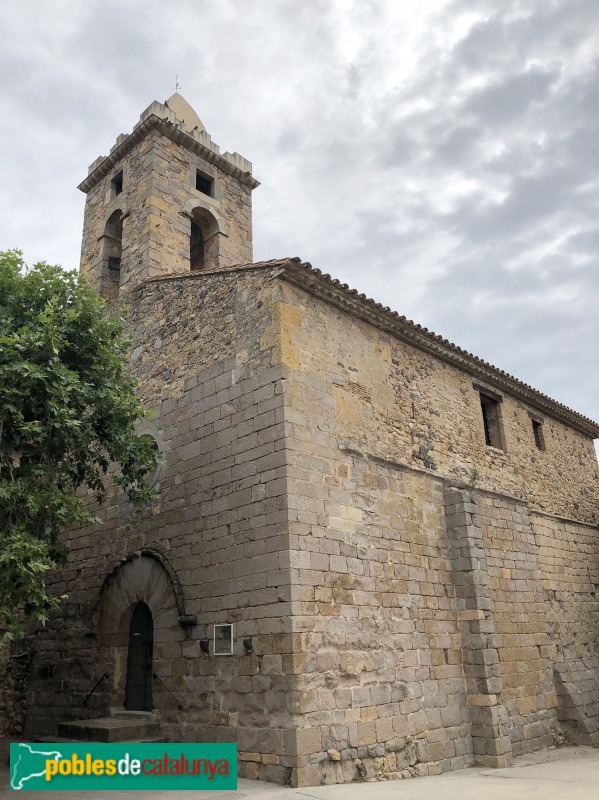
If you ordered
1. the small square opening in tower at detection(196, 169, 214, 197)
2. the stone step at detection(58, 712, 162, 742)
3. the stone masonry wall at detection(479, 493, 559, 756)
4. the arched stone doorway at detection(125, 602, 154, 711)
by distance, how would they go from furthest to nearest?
the small square opening in tower at detection(196, 169, 214, 197)
the stone masonry wall at detection(479, 493, 559, 756)
the arched stone doorway at detection(125, 602, 154, 711)
the stone step at detection(58, 712, 162, 742)

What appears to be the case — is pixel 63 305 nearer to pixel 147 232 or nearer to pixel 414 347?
pixel 147 232

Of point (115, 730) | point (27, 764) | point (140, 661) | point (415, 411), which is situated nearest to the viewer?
point (27, 764)

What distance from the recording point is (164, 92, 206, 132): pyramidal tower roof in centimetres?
1496

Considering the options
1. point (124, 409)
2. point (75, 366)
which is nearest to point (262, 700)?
point (124, 409)

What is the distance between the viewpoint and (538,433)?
13.9 metres

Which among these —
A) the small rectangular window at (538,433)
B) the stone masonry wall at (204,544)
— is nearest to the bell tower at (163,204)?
the stone masonry wall at (204,544)

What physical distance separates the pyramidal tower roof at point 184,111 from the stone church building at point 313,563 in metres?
3.56

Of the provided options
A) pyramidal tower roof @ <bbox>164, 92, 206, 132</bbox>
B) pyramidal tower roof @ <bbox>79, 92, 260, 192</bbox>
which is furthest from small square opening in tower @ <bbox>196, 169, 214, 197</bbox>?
pyramidal tower roof @ <bbox>164, 92, 206, 132</bbox>

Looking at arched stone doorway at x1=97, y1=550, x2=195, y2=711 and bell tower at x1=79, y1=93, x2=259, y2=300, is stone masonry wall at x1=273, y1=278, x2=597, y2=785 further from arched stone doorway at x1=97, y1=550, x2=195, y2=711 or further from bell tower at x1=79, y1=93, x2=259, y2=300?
bell tower at x1=79, y1=93, x2=259, y2=300

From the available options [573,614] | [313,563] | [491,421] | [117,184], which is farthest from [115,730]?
[117,184]

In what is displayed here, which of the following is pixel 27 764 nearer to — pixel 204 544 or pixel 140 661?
Result: pixel 140 661

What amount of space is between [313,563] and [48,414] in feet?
11.1

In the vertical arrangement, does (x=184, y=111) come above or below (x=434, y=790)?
above

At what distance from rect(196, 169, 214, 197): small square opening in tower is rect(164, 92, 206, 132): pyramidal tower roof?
1199 millimetres
